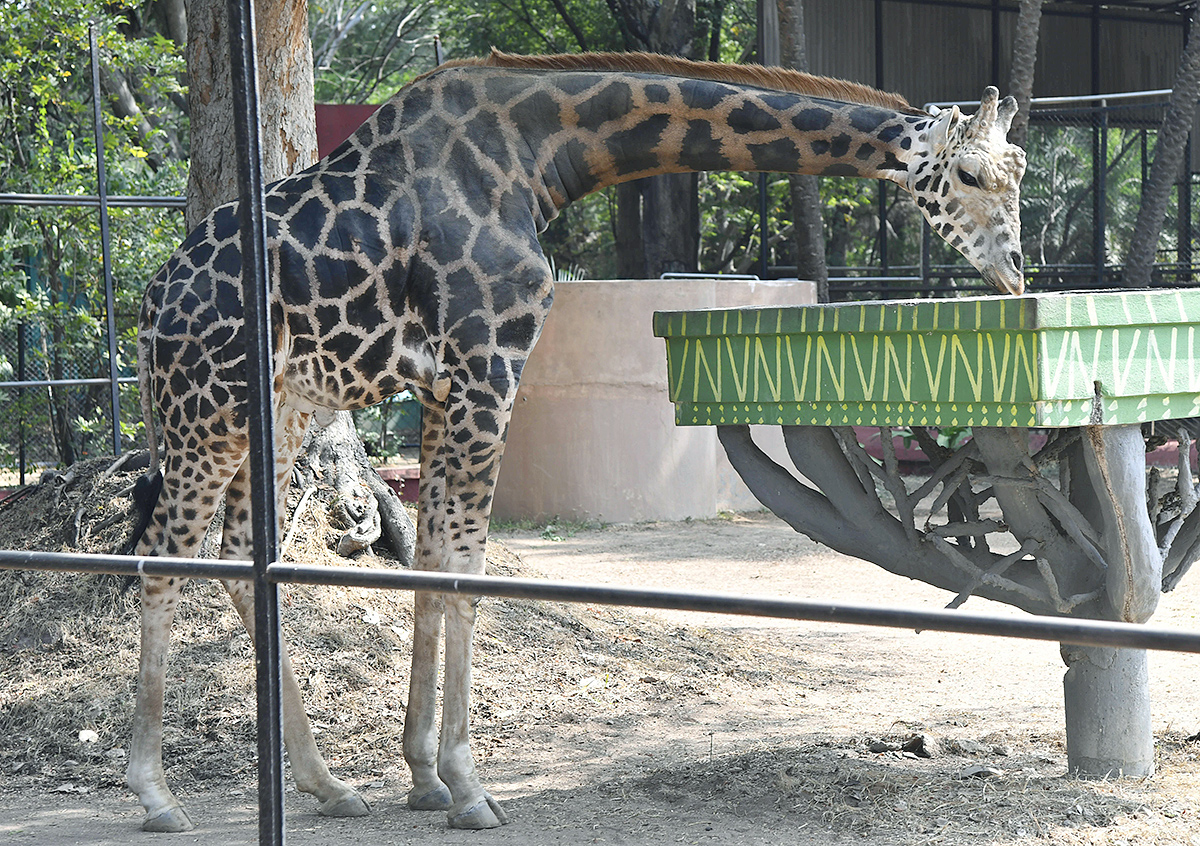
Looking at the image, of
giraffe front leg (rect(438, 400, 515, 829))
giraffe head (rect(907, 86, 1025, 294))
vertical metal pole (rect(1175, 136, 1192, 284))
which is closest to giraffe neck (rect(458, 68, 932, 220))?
giraffe head (rect(907, 86, 1025, 294))

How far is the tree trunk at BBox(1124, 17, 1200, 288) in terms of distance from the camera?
37.2 feet

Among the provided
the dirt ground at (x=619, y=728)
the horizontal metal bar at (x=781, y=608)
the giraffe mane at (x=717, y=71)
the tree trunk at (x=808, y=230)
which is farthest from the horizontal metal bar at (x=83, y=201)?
the horizontal metal bar at (x=781, y=608)

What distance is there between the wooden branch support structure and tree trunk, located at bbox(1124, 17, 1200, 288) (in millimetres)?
7878

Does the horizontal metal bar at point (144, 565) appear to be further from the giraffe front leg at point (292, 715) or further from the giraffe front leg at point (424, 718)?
the giraffe front leg at point (424, 718)

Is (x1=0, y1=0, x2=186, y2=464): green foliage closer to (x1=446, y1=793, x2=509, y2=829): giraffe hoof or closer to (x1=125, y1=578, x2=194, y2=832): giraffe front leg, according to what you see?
(x1=125, y1=578, x2=194, y2=832): giraffe front leg

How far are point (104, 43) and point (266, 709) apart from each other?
11.6m

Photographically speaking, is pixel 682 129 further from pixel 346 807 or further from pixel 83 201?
pixel 83 201

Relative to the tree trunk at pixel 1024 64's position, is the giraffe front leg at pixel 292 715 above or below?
below

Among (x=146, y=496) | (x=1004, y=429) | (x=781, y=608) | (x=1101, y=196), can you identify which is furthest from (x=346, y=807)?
(x=1101, y=196)

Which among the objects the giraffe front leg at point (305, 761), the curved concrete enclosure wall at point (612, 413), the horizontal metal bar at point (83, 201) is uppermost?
the horizontal metal bar at point (83, 201)

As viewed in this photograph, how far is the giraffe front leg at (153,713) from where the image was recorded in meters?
4.16

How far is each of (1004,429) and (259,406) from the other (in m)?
2.44

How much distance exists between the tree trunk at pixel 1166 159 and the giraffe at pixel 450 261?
8142mm

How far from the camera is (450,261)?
416 cm
